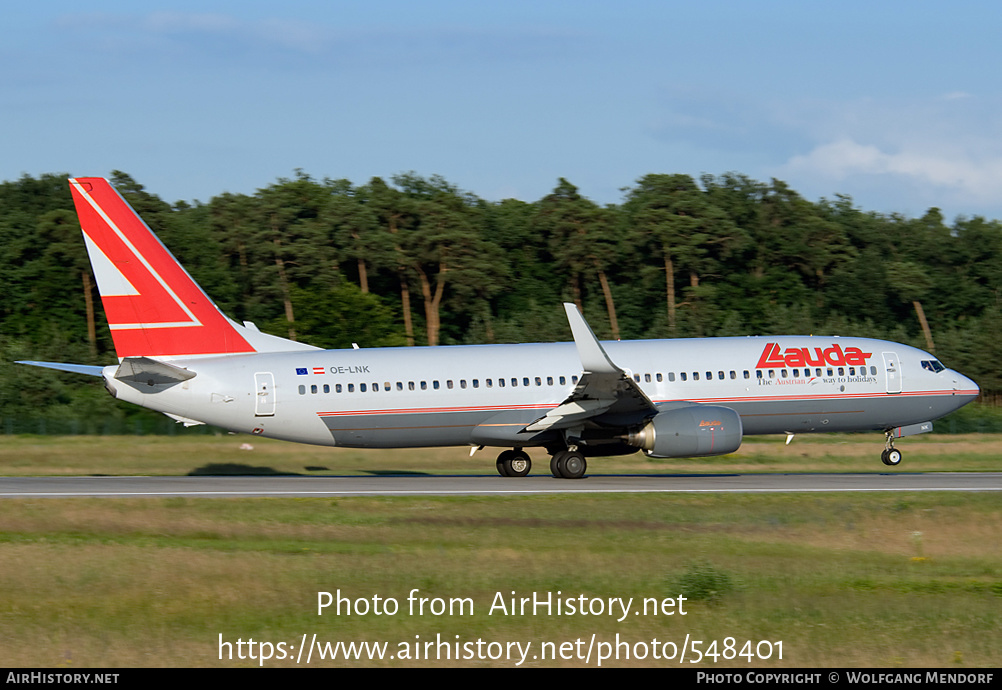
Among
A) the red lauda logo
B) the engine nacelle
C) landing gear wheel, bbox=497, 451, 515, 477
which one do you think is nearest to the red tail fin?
landing gear wheel, bbox=497, 451, 515, 477

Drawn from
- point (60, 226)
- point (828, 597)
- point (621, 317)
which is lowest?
point (828, 597)

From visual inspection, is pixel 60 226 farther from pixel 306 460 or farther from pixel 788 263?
pixel 788 263

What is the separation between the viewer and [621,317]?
74750mm

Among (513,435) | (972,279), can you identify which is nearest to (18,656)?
(513,435)

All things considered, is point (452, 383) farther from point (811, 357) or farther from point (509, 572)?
point (509, 572)

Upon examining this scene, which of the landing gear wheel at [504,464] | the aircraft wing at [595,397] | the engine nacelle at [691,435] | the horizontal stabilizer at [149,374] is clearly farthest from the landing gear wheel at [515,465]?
the horizontal stabilizer at [149,374]

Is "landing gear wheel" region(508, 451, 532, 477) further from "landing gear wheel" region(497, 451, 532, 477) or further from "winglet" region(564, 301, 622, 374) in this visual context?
"winglet" region(564, 301, 622, 374)

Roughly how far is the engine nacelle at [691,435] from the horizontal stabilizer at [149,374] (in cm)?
1223

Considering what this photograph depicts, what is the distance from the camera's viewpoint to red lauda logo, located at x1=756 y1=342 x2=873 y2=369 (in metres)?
32.4

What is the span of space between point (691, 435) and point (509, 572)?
11799 mm

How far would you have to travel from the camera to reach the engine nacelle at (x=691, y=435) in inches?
1136

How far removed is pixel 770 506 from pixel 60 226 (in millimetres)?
57238

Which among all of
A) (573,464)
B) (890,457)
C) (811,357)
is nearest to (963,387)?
(890,457)

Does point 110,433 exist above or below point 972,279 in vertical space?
below
